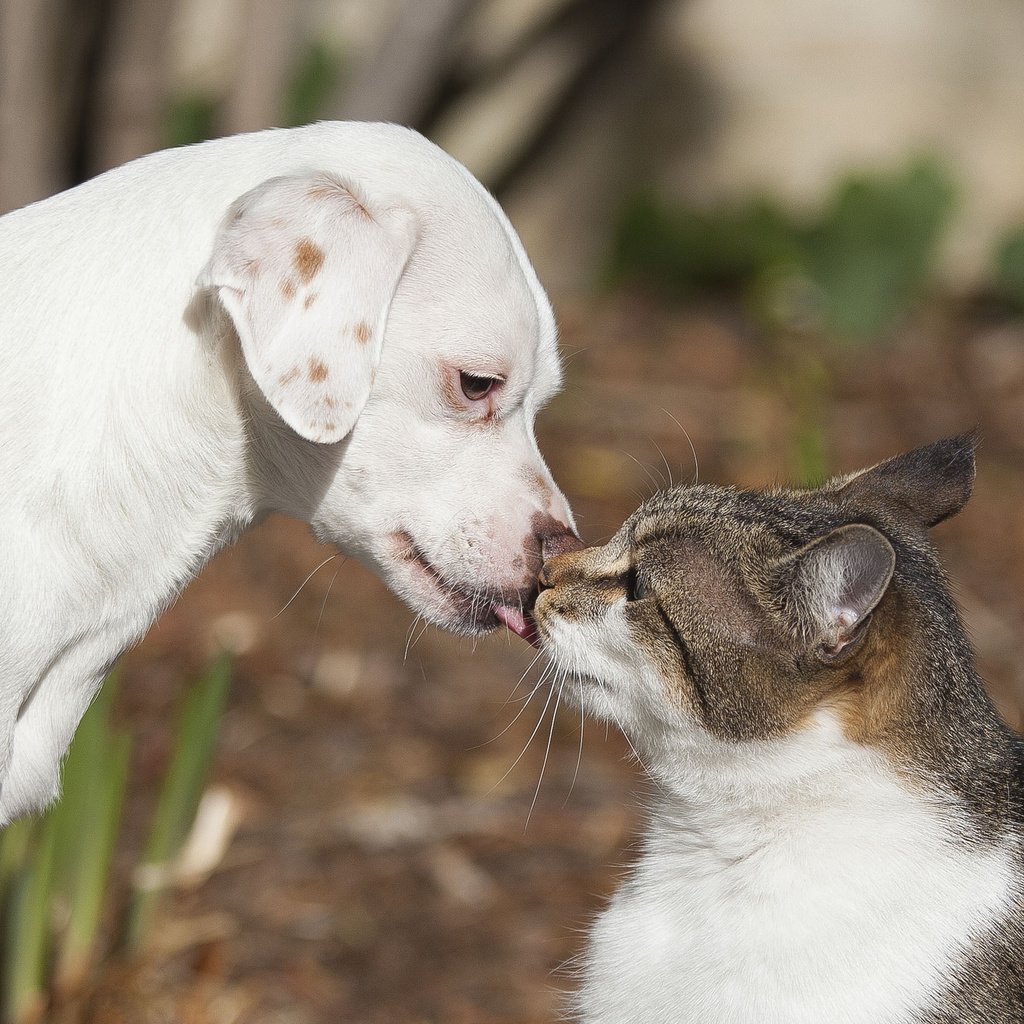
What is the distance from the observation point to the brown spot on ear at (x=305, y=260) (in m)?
2.38

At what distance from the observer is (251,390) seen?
256 centimetres

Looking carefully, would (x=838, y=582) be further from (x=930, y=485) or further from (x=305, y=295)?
(x=305, y=295)

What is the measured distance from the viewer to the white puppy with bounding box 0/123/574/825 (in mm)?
2412

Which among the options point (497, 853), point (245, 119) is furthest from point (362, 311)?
point (245, 119)

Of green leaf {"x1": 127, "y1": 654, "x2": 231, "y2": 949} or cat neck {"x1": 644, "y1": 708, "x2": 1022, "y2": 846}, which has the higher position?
cat neck {"x1": 644, "y1": 708, "x2": 1022, "y2": 846}

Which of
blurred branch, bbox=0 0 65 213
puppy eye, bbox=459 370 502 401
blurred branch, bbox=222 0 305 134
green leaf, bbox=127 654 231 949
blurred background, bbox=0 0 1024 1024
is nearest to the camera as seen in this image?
puppy eye, bbox=459 370 502 401

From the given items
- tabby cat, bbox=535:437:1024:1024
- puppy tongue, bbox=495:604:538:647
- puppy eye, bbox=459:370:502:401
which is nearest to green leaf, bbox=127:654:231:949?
puppy tongue, bbox=495:604:538:647

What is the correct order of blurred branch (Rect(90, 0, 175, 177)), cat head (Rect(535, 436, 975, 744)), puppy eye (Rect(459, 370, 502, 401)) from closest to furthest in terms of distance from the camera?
cat head (Rect(535, 436, 975, 744)), puppy eye (Rect(459, 370, 502, 401)), blurred branch (Rect(90, 0, 175, 177))

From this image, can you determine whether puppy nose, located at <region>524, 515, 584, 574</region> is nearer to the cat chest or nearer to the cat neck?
the cat neck

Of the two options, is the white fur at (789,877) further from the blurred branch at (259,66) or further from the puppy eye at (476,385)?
the blurred branch at (259,66)

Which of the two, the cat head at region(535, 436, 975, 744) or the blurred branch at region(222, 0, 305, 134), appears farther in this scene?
the blurred branch at region(222, 0, 305, 134)

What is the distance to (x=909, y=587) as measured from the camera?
2.67m

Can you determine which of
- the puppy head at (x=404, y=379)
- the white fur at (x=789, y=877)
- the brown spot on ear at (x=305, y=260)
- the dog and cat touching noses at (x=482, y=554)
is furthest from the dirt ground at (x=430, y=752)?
the brown spot on ear at (x=305, y=260)

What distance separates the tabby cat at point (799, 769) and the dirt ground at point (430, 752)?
454 mm
